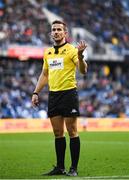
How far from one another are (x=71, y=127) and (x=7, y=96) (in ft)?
74.2

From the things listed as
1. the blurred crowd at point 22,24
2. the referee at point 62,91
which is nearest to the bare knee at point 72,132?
the referee at point 62,91

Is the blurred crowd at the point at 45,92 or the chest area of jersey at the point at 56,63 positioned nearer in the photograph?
the chest area of jersey at the point at 56,63

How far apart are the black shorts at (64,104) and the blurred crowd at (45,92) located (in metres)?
21.3

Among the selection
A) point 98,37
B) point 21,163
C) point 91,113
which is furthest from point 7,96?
point 21,163

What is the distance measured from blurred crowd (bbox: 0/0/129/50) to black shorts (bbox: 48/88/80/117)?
24.2 meters

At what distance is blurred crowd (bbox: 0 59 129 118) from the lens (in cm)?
3231

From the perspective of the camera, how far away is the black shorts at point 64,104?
980cm

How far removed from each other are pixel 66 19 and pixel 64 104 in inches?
1189

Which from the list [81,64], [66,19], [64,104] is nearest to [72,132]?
[64,104]

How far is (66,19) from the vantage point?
39.7m

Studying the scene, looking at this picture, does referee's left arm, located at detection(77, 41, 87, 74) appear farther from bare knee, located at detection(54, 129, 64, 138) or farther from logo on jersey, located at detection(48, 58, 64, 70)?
bare knee, located at detection(54, 129, 64, 138)

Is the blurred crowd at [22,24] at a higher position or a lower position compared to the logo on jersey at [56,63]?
higher

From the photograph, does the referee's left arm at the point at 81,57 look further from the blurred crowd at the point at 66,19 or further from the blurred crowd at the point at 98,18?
the blurred crowd at the point at 98,18

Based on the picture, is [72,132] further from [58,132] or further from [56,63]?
[56,63]
